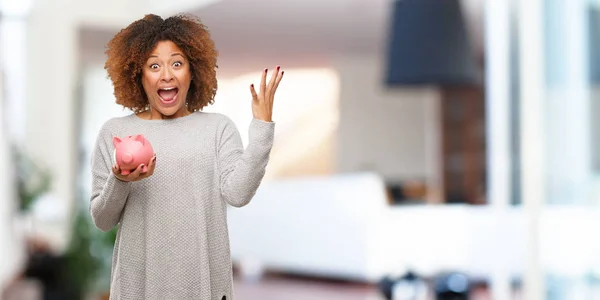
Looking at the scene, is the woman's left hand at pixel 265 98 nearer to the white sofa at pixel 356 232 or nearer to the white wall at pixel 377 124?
the white sofa at pixel 356 232

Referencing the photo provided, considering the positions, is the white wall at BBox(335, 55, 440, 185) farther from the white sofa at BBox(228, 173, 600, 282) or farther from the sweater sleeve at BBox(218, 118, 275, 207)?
the sweater sleeve at BBox(218, 118, 275, 207)

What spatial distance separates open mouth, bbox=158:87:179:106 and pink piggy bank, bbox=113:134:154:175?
0.08ft

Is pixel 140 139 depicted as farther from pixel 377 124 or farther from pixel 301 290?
pixel 377 124

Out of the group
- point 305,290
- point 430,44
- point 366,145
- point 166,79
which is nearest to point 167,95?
point 166,79

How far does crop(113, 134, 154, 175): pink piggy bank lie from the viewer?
28cm

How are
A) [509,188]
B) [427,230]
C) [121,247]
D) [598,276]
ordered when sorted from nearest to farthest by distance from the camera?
[121,247]
[598,276]
[509,188]
[427,230]

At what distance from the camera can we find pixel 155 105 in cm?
31

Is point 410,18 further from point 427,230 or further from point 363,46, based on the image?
point 363,46

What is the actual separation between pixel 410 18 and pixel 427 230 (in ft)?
10.0

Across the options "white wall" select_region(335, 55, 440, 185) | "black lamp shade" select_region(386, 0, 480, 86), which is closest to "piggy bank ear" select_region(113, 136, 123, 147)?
"black lamp shade" select_region(386, 0, 480, 86)


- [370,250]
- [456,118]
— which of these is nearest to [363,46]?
[456,118]

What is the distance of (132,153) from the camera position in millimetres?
279

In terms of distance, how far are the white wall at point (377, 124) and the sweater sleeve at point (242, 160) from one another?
41.2 ft

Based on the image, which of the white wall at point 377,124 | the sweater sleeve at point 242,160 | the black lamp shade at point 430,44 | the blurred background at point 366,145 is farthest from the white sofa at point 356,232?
the sweater sleeve at point 242,160
